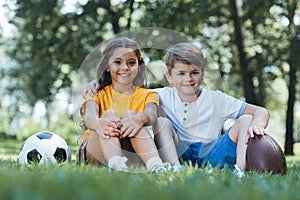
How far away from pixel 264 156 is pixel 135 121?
0.99 meters

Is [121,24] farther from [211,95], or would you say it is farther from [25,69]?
[211,95]

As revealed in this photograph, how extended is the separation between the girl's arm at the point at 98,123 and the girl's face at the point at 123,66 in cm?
32

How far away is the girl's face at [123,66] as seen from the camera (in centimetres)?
407

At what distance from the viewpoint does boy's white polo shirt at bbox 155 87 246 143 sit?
13.6 ft

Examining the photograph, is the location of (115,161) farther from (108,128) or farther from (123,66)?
(123,66)

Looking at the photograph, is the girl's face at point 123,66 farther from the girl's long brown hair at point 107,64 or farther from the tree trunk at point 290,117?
the tree trunk at point 290,117


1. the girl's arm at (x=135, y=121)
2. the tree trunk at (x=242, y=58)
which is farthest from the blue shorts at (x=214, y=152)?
the tree trunk at (x=242, y=58)

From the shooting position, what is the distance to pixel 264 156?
3570 mm

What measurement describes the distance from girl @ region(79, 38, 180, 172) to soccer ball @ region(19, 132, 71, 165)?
0.27 meters

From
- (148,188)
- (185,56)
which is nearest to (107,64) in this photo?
(185,56)

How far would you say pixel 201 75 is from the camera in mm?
4172

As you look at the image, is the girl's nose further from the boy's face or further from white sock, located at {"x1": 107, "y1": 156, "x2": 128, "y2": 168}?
white sock, located at {"x1": 107, "y1": 156, "x2": 128, "y2": 168}

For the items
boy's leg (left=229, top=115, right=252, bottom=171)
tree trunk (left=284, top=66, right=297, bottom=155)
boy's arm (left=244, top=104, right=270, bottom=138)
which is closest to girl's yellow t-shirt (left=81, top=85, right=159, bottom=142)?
boy's leg (left=229, top=115, right=252, bottom=171)

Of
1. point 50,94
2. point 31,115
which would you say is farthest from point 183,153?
point 31,115
